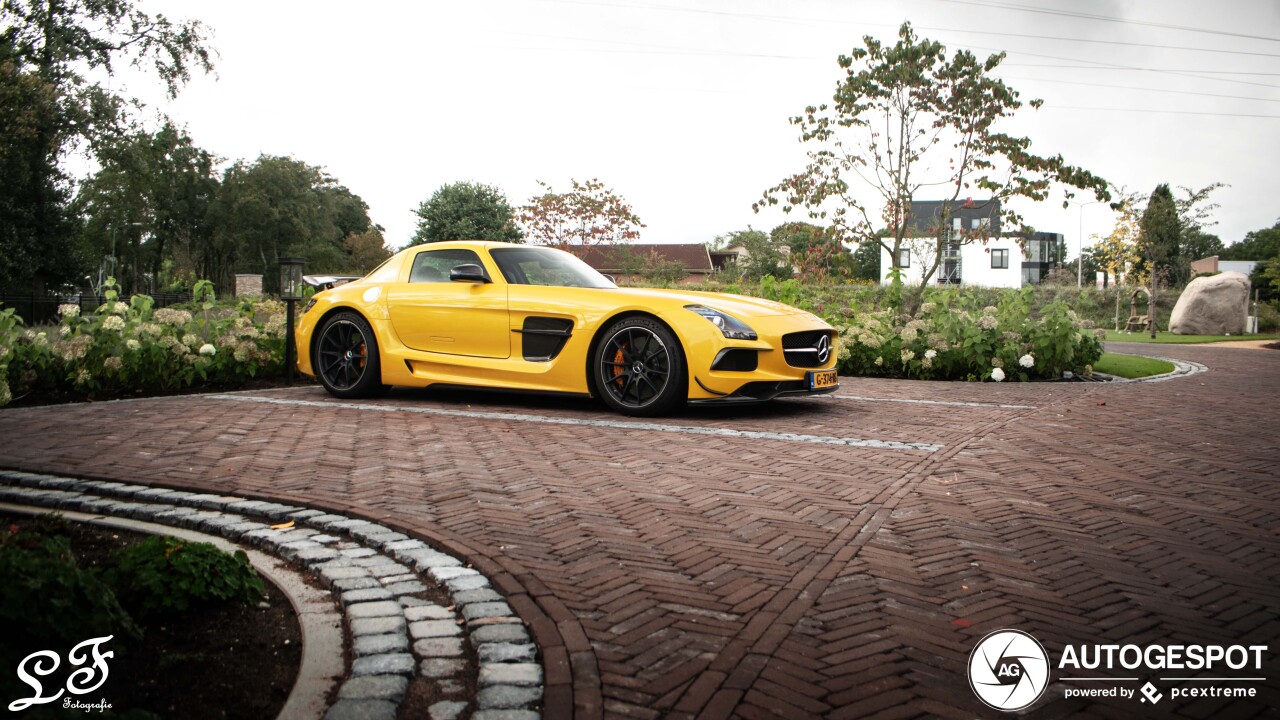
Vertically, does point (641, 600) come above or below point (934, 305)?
below

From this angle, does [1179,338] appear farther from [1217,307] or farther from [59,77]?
[59,77]

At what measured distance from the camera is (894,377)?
12.3 m

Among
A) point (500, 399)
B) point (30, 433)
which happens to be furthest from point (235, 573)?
point (500, 399)

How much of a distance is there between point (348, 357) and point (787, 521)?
5958 millimetres

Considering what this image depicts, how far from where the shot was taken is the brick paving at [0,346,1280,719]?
8.72 feet

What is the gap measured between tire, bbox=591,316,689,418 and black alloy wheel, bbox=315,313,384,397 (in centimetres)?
240

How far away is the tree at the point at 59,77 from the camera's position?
98.0 ft

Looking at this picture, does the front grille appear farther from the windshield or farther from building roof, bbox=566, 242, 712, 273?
building roof, bbox=566, 242, 712, 273

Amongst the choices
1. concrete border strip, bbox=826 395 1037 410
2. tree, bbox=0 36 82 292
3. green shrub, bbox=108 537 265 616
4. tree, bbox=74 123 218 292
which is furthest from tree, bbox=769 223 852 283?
tree, bbox=74 123 218 292

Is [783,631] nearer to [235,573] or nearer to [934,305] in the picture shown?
[235,573]

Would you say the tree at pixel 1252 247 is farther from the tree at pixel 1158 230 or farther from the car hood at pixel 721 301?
the car hood at pixel 721 301

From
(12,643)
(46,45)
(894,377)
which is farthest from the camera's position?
(46,45)

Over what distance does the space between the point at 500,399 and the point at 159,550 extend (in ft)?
19.7

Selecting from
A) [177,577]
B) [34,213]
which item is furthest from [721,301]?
[34,213]
